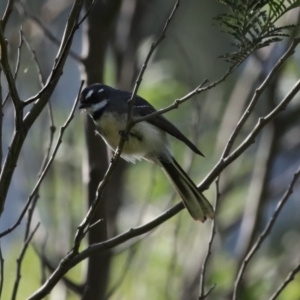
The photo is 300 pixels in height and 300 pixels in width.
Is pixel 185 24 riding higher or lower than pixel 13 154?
higher

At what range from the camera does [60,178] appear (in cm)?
526

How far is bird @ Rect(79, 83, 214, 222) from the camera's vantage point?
12.0 feet

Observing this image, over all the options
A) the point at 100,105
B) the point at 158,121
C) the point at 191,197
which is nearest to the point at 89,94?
the point at 100,105

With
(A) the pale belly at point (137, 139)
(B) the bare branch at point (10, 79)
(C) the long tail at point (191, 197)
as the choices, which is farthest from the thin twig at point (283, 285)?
(A) the pale belly at point (137, 139)

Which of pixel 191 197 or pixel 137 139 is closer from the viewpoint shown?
pixel 191 197

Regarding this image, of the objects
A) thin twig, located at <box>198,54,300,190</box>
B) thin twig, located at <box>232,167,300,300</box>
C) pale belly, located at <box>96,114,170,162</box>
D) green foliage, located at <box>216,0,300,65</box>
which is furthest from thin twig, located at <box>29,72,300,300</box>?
pale belly, located at <box>96,114,170,162</box>

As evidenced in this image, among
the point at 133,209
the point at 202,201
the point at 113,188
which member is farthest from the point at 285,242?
the point at 202,201

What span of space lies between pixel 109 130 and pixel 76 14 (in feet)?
4.49

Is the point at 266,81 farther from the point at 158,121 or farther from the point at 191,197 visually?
the point at 158,121

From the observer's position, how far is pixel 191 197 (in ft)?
11.1

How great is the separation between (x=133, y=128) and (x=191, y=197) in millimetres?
582

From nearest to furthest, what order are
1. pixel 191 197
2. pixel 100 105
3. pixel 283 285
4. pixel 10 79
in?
pixel 10 79, pixel 283 285, pixel 191 197, pixel 100 105

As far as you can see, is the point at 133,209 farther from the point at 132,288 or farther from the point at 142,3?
the point at 142,3

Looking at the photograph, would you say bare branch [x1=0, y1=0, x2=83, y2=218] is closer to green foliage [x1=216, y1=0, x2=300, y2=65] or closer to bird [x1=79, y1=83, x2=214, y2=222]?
green foliage [x1=216, y1=0, x2=300, y2=65]
